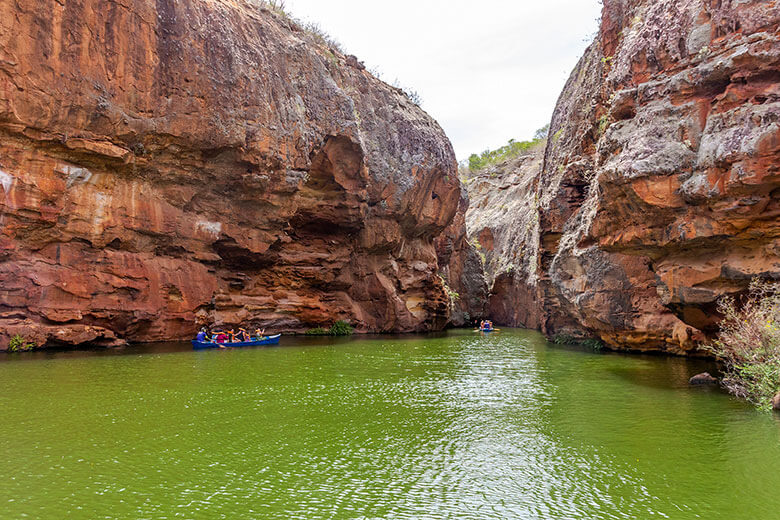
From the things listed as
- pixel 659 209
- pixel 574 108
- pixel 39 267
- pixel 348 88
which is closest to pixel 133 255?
pixel 39 267

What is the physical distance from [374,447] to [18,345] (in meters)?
15.2

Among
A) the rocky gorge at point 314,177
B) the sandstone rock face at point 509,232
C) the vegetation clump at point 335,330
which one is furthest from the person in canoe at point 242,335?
the sandstone rock face at point 509,232

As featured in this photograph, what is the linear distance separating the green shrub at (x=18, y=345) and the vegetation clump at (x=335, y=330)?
44.0 ft

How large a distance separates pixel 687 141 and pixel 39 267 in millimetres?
20606

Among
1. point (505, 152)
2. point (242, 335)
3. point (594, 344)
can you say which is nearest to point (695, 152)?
point (594, 344)

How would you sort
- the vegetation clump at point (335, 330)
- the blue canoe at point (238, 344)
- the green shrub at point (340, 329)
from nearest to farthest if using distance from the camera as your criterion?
the blue canoe at point (238, 344)
the vegetation clump at point (335, 330)
the green shrub at point (340, 329)

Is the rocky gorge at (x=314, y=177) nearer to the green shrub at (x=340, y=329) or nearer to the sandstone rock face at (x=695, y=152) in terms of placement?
the sandstone rock face at (x=695, y=152)

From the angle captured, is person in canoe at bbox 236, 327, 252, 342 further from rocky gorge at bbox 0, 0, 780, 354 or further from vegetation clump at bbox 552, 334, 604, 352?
vegetation clump at bbox 552, 334, 604, 352

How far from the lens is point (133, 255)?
2034 cm

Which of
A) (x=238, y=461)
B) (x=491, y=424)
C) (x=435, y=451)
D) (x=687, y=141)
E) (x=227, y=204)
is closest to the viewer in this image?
(x=238, y=461)

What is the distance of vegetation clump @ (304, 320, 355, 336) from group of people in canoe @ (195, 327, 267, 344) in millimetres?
4390

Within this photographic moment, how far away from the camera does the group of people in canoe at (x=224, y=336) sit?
810 inches

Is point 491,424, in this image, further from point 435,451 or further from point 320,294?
point 320,294

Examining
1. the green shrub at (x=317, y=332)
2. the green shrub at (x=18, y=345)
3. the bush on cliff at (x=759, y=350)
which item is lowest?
the green shrub at (x=317, y=332)
